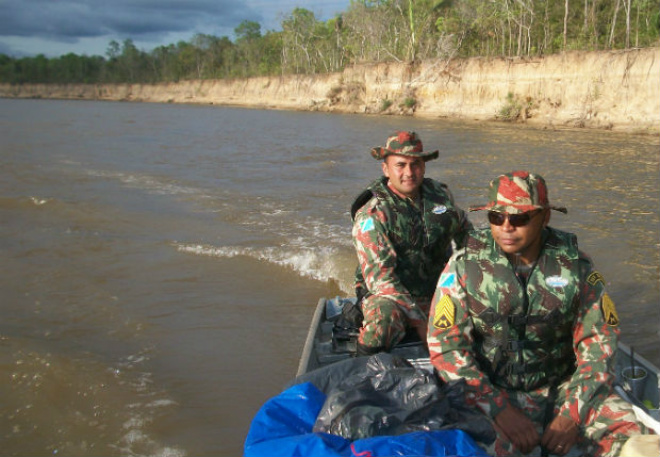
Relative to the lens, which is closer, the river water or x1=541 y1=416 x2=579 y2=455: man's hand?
x1=541 y1=416 x2=579 y2=455: man's hand

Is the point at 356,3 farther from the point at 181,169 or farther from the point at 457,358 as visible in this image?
the point at 457,358

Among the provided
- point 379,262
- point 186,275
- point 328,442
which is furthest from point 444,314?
point 186,275

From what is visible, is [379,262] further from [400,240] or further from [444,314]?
[444,314]

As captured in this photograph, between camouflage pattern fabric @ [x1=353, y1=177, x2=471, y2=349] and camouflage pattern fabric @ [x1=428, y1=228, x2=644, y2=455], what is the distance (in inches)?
37.7

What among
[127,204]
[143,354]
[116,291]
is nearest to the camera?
[143,354]

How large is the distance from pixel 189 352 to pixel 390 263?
254 centimetres

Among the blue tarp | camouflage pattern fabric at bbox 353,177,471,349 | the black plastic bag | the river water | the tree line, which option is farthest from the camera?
the tree line

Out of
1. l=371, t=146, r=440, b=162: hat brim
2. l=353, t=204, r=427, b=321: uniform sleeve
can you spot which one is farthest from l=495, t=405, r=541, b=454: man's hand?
l=371, t=146, r=440, b=162: hat brim

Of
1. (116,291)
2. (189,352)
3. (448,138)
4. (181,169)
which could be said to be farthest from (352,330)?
(448,138)

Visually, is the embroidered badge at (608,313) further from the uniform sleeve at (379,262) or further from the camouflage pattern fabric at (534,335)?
the uniform sleeve at (379,262)

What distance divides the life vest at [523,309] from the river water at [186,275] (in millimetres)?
2152

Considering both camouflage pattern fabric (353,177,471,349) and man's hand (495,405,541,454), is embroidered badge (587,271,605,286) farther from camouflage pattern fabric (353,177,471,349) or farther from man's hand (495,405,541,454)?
camouflage pattern fabric (353,177,471,349)

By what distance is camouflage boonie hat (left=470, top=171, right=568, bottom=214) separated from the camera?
301cm

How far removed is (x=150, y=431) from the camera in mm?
4617
